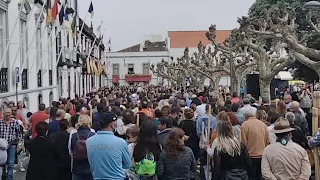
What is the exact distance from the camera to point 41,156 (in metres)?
7.96

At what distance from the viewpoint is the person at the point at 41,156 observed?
313 inches

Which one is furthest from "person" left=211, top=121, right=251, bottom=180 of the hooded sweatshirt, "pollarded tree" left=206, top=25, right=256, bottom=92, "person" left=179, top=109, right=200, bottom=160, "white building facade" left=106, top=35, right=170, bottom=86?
"white building facade" left=106, top=35, right=170, bottom=86

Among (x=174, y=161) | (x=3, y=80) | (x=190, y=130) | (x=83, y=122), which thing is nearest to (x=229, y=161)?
(x=174, y=161)

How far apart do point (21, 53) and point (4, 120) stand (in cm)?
1261

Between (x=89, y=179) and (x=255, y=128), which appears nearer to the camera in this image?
(x=89, y=179)

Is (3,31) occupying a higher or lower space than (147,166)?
higher

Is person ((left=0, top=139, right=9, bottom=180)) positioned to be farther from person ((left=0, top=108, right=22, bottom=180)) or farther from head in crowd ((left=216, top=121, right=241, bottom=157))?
head in crowd ((left=216, top=121, right=241, bottom=157))

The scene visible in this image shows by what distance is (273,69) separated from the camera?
82.7 ft

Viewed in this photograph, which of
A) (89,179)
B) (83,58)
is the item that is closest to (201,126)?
(89,179)

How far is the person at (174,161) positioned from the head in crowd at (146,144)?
119 millimetres

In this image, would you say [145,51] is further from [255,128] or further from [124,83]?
[255,128]

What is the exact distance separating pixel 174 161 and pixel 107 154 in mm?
1049

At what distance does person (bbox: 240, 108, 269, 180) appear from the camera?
29.2 ft

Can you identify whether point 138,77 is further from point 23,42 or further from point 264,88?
point 23,42
